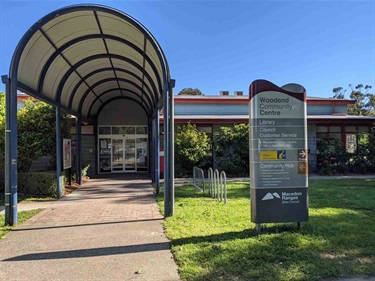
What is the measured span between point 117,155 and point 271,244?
16170 millimetres

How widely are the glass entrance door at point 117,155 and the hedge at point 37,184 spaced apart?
30.3 feet

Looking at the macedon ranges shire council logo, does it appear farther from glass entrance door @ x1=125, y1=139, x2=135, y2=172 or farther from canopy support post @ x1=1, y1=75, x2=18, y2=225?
glass entrance door @ x1=125, y1=139, x2=135, y2=172

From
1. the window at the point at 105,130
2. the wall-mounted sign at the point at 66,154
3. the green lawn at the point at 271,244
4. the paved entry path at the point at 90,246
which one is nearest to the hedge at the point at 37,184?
the wall-mounted sign at the point at 66,154

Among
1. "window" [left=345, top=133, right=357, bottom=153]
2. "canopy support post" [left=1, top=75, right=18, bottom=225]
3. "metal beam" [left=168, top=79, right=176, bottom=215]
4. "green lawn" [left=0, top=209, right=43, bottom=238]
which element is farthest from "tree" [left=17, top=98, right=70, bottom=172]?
"window" [left=345, top=133, right=357, bottom=153]

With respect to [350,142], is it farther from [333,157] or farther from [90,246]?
[90,246]

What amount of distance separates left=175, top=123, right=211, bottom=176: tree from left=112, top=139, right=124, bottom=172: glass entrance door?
5151mm

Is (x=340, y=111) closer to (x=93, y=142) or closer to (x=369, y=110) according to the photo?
(x=93, y=142)

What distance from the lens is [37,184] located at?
10898 mm

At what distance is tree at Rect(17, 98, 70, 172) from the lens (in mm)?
12055

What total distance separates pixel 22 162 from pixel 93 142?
300 inches

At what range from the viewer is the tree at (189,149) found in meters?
16.2

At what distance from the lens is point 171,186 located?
297 inches

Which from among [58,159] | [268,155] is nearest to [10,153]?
[58,159]

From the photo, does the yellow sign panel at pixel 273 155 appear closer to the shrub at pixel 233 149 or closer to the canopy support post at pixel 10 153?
the canopy support post at pixel 10 153
